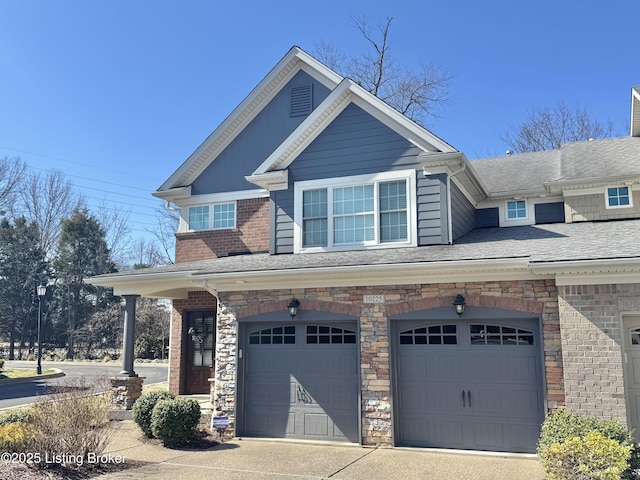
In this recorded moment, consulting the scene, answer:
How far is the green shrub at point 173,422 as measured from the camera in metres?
9.81

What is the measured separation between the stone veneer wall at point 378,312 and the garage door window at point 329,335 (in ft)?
1.39

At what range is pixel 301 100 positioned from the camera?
15.0 meters

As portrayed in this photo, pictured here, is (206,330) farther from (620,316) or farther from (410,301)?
(620,316)

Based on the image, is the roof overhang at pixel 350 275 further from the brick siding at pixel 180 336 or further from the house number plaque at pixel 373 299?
the brick siding at pixel 180 336

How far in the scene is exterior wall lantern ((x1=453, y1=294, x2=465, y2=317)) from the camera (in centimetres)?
936

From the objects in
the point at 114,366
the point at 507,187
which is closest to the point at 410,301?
the point at 507,187

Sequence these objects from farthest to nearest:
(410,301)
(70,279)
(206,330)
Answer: (70,279)
(206,330)
(410,301)

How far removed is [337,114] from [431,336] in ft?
18.0

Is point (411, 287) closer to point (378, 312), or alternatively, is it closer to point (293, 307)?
point (378, 312)

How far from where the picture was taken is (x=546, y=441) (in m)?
7.53

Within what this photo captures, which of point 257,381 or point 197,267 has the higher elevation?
point 197,267

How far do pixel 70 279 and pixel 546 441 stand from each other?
43.6m

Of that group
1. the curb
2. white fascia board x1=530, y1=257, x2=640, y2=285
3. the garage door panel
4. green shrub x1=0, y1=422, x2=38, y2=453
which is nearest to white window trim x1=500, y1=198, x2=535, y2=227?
white fascia board x1=530, y1=257, x2=640, y2=285

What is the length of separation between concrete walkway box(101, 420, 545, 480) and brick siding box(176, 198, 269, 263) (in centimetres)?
602
